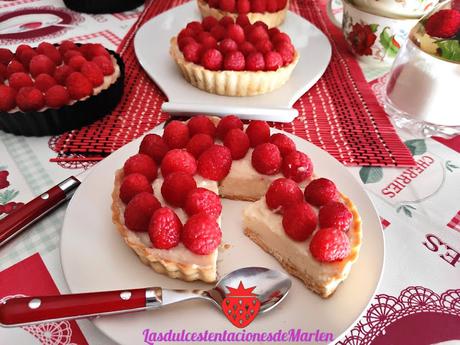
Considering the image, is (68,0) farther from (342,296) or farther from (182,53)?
(342,296)

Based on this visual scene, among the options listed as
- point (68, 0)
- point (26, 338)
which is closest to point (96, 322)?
point (26, 338)

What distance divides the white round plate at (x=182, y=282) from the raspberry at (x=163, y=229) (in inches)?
3.8

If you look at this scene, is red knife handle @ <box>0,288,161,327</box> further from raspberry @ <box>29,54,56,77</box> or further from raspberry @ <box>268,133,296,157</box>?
raspberry @ <box>29,54,56,77</box>

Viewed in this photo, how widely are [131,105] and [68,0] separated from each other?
112 cm

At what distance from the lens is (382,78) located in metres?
1.96

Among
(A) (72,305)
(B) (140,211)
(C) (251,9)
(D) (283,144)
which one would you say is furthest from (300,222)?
(C) (251,9)

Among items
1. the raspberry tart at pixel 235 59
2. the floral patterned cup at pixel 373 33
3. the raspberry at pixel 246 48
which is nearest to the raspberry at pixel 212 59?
the raspberry tart at pixel 235 59

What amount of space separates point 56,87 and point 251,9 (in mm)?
1161

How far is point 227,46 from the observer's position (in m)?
1.74

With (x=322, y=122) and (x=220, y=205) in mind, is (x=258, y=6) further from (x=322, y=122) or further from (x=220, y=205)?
(x=220, y=205)

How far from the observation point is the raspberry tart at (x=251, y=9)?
6.97ft

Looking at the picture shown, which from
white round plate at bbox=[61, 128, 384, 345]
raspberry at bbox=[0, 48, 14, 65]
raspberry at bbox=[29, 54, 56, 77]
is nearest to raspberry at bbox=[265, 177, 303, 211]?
white round plate at bbox=[61, 128, 384, 345]

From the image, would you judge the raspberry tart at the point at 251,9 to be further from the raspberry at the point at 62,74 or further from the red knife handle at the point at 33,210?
the red knife handle at the point at 33,210

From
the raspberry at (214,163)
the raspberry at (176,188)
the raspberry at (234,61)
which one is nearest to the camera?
the raspberry at (176,188)
